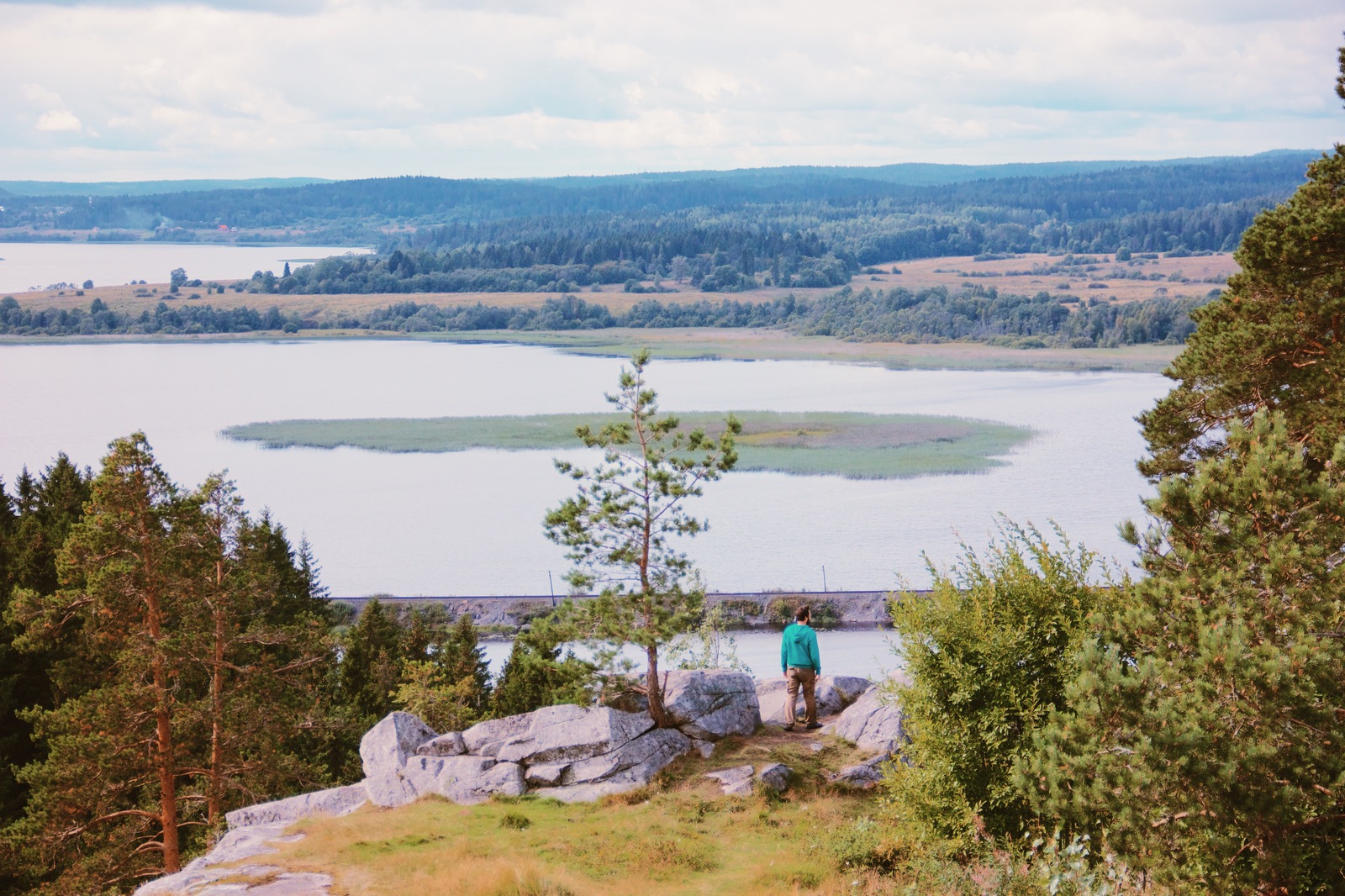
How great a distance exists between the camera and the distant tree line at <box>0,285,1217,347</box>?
106188mm

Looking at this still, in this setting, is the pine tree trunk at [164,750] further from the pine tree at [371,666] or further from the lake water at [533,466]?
the lake water at [533,466]

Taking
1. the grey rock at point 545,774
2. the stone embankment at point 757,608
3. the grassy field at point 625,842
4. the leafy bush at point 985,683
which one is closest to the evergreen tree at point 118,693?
the grassy field at point 625,842

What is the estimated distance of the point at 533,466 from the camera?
5634 cm

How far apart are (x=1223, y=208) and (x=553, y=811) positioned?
20884 centimetres

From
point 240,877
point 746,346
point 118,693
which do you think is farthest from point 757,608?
point 746,346

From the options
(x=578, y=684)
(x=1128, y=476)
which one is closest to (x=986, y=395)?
(x=1128, y=476)

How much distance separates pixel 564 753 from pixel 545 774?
403 millimetres

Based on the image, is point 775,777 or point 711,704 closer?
point 775,777

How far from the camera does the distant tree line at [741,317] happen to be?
106m

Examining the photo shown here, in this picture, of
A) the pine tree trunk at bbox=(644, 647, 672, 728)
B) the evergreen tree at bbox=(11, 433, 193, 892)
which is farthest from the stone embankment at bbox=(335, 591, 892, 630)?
the pine tree trunk at bbox=(644, 647, 672, 728)

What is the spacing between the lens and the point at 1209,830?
343 inches

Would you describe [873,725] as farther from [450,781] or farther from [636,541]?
[450,781]

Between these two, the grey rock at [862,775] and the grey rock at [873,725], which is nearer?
the grey rock at [862,775]

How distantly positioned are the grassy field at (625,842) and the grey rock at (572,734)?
775 mm
